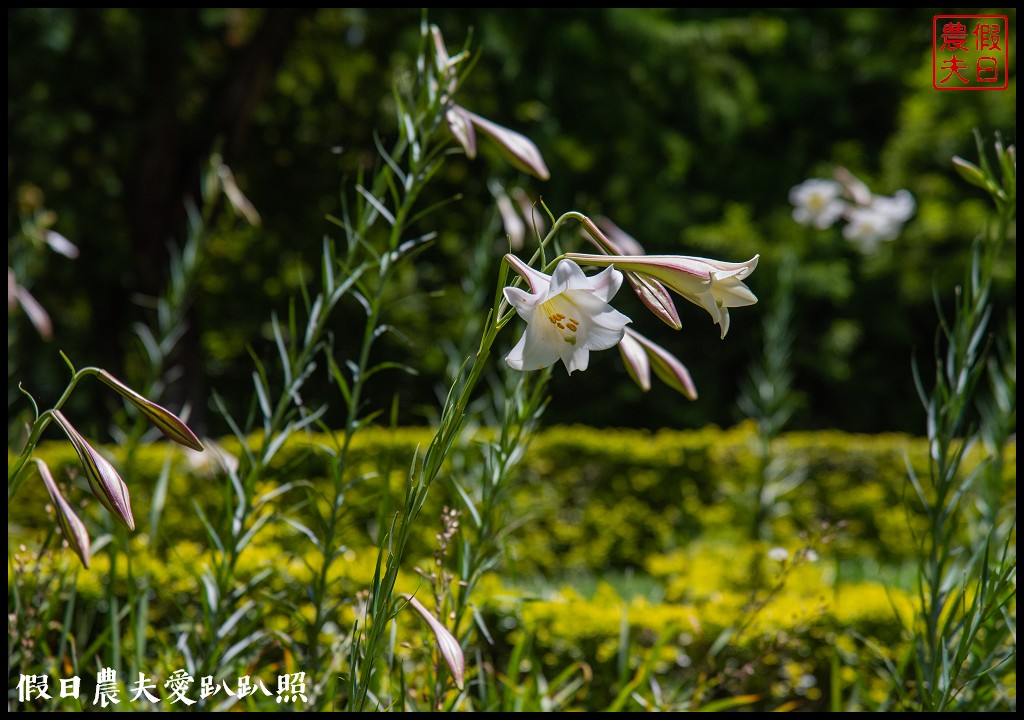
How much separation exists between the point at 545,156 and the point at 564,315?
5091mm

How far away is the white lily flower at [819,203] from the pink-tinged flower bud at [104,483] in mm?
3248

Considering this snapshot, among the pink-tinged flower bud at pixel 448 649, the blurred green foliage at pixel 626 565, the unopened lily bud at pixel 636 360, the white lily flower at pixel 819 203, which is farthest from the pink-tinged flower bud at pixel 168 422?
the white lily flower at pixel 819 203

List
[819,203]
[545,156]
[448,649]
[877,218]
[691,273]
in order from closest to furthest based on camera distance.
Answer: [691,273] → [448,649] → [877,218] → [819,203] → [545,156]

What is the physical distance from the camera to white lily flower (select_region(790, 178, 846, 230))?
3.65 meters

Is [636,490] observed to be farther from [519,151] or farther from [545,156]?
[519,151]

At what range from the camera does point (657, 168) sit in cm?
697

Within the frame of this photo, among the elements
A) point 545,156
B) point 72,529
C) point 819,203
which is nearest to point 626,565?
point 819,203

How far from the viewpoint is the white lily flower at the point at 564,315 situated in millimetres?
792

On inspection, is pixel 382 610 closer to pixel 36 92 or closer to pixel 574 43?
pixel 574 43

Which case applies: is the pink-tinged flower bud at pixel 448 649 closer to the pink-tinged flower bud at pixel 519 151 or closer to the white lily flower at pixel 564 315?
the white lily flower at pixel 564 315

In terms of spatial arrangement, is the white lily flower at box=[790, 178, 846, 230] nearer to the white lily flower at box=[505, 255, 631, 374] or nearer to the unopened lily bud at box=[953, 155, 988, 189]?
the unopened lily bud at box=[953, 155, 988, 189]

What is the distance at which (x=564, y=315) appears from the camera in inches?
33.8

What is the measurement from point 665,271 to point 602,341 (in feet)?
0.29

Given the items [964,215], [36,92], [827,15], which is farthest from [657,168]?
[36,92]
